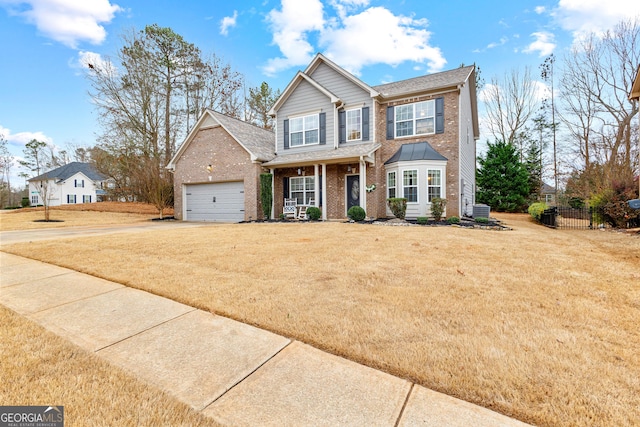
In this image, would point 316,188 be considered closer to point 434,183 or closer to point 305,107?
point 305,107

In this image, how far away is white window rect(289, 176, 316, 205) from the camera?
48.3 feet

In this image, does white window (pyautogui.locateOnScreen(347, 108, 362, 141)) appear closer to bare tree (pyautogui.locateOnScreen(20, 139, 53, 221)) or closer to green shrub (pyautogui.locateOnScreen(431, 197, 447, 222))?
green shrub (pyautogui.locateOnScreen(431, 197, 447, 222))

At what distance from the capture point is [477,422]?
155 centimetres

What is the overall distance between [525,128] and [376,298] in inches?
1220

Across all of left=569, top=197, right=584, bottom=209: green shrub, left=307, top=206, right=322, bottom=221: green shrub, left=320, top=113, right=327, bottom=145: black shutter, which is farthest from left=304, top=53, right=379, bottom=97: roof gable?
left=569, top=197, right=584, bottom=209: green shrub

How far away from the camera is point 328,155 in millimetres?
13391

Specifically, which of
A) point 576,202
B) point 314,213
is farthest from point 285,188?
point 576,202

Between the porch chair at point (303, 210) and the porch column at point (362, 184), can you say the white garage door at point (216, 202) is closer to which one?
the porch chair at point (303, 210)

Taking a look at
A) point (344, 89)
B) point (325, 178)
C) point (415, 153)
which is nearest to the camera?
point (415, 153)

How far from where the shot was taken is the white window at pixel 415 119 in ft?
42.3

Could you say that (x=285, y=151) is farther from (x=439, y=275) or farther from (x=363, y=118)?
(x=439, y=275)

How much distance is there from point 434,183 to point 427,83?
16.1ft

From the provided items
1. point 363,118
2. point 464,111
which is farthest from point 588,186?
point 363,118

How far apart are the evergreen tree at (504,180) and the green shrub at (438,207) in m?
14.0
